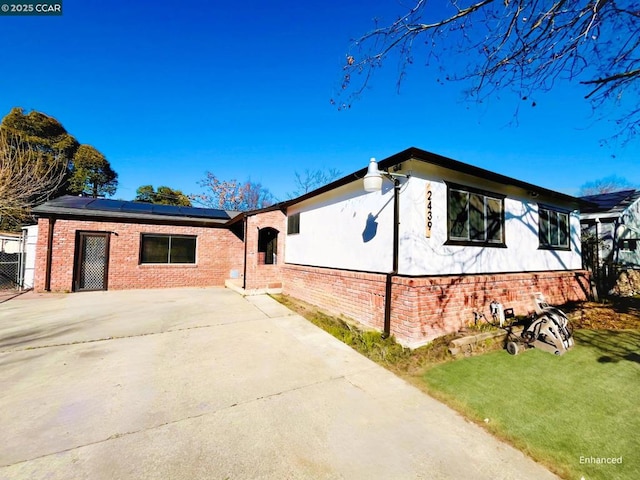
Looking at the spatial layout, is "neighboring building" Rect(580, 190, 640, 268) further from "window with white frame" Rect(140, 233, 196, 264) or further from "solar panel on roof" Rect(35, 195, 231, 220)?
"solar panel on roof" Rect(35, 195, 231, 220)

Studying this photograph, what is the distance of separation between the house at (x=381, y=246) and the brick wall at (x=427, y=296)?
0.03m

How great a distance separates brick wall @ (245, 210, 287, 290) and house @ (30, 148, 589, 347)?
1.7 inches

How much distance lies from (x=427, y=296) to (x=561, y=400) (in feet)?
7.03

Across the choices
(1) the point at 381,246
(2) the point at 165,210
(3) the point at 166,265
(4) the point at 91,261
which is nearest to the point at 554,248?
(1) the point at 381,246

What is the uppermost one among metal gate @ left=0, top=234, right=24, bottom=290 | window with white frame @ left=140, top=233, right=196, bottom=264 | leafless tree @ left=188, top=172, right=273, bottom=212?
leafless tree @ left=188, top=172, right=273, bottom=212

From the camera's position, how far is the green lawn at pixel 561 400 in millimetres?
2367

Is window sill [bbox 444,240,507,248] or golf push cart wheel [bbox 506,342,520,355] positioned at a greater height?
window sill [bbox 444,240,507,248]

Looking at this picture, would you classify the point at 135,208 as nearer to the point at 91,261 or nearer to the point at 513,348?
the point at 91,261

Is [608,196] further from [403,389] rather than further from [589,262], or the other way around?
[403,389]

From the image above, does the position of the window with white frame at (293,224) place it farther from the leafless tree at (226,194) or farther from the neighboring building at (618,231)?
the leafless tree at (226,194)

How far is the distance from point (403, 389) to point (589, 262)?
40.2 ft

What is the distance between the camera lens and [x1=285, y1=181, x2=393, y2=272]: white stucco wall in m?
5.82

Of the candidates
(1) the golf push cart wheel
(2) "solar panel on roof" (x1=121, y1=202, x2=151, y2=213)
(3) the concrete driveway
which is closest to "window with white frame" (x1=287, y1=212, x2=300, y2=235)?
(3) the concrete driveway

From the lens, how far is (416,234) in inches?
204
